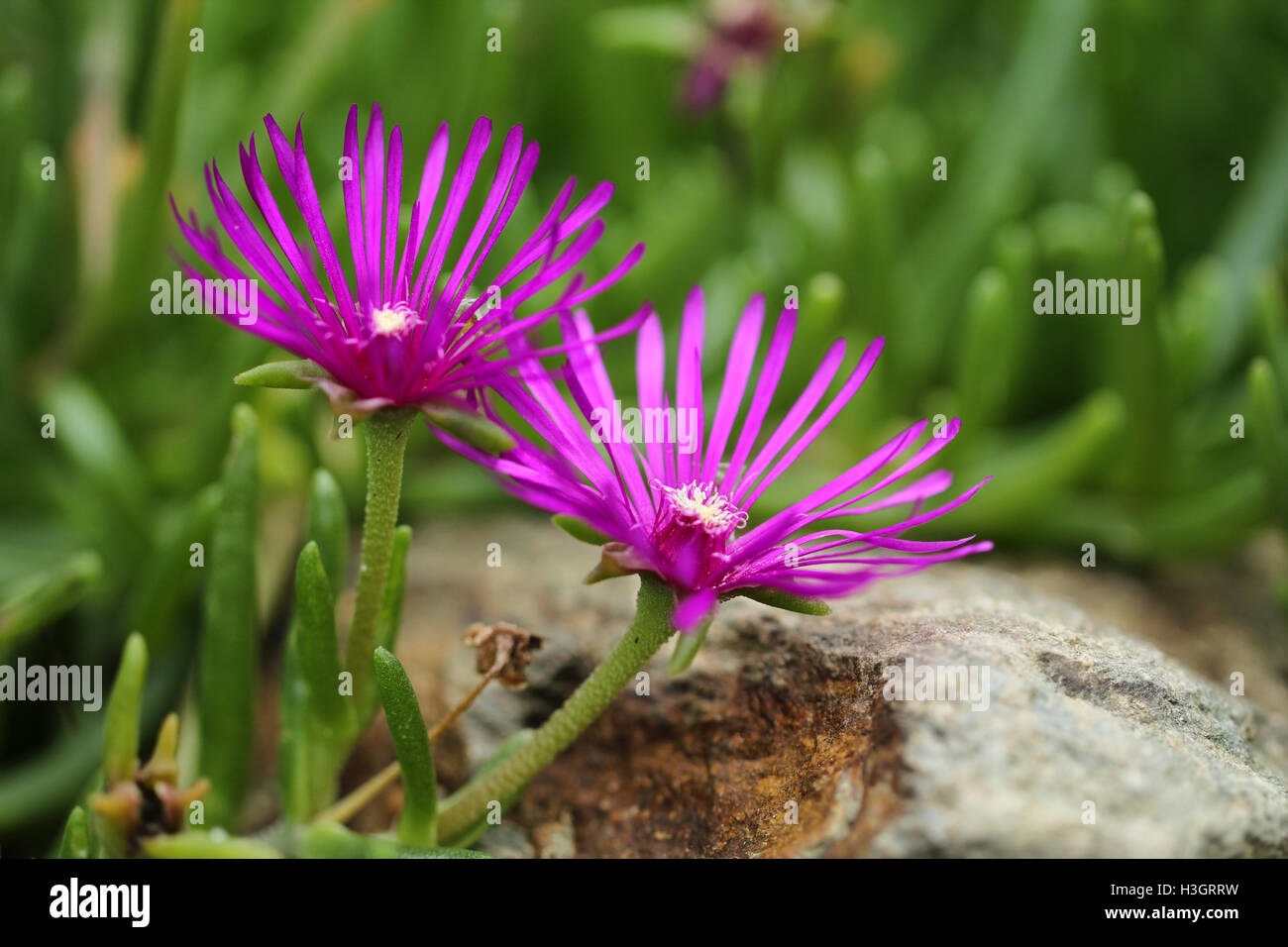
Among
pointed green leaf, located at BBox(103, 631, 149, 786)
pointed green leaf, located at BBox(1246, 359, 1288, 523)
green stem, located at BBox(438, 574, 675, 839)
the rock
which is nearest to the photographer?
the rock

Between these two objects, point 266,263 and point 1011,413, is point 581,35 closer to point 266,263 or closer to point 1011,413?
point 1011,413

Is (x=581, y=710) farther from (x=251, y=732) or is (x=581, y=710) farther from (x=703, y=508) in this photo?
(x=251, y=732)

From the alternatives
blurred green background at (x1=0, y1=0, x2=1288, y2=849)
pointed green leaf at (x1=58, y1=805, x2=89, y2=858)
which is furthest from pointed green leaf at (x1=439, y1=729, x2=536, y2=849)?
blurred green background at (x1=0, y1=0, x2=1288, y2=849)

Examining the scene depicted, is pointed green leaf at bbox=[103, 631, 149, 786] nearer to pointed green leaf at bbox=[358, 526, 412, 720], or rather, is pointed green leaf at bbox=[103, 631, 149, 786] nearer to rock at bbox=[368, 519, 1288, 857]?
pointed green leaf at bbox=[358, 526, 412, 720]

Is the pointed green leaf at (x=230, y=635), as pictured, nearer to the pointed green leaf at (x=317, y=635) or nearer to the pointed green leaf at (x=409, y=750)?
the pointed green leaf at (x=317, y=635)

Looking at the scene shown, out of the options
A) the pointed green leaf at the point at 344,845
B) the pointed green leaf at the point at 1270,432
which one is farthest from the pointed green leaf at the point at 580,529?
the pointed green leaf at the point at 1270,432

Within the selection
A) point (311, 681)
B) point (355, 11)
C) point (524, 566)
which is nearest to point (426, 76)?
point (355, 11)
